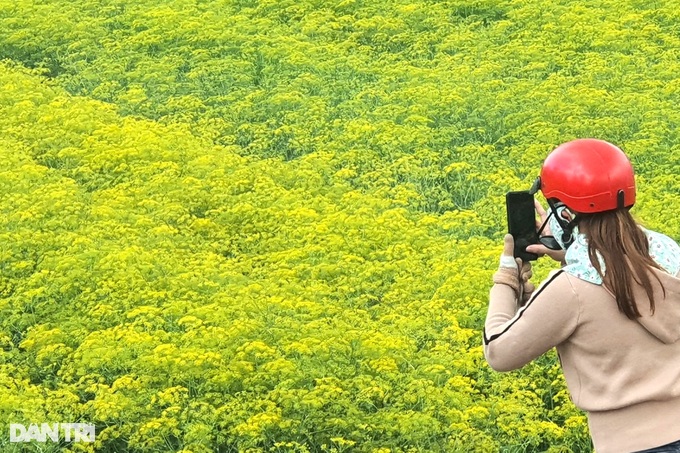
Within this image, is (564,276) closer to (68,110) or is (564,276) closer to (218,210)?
(218,210)

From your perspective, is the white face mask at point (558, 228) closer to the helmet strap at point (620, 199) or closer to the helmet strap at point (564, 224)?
the helmet strap at point (564, 224)

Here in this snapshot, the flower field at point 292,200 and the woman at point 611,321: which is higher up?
the woman at point 611,321

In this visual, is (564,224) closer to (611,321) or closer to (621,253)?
(621,253)

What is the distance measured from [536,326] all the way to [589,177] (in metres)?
0.54

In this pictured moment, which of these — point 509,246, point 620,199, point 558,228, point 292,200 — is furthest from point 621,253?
point 292,200

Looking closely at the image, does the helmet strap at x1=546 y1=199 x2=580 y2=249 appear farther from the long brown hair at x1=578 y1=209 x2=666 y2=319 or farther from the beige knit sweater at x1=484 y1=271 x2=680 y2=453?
the beige knit sweater at x1=484 y1=271 x2=680 y2=453

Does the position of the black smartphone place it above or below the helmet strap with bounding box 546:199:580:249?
below

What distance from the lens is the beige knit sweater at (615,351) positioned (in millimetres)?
3148

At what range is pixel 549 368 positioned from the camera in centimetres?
740

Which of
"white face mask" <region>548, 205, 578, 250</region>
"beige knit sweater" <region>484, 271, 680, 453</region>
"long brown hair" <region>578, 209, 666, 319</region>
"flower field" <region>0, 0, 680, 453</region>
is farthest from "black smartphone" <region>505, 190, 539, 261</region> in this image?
"flower field" <region>0, 0, 680, 453</region>

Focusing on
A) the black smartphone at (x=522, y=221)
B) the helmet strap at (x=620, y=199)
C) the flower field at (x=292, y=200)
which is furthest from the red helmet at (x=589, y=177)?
→ the flower field at (x=292, y=200)

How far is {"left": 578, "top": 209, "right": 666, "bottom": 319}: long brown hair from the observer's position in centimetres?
314

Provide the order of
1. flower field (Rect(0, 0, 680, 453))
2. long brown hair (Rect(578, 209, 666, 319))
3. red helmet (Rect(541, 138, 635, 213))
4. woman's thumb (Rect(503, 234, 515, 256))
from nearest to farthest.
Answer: long brown hair (Rect(578, 209, 666, 319)) < red helmet (Rect(541, 138, 635, 213)) < woman's thumb (Rect(503, 234, 515, 256)) < flower field (Rect(0, 0, 680, 453))

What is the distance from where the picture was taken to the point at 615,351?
3.18 meters
